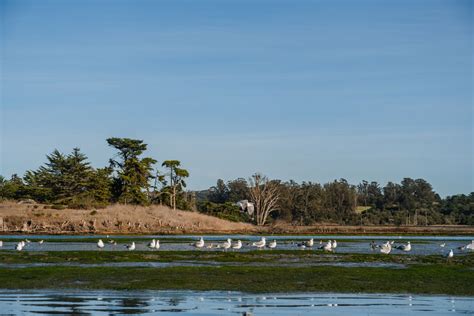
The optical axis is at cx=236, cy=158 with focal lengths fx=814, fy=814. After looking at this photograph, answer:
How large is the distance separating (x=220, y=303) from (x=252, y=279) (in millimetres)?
6915

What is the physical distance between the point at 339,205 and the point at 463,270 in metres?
96.1

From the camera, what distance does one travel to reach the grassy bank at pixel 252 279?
2755 cm

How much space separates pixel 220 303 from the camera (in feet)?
76.3

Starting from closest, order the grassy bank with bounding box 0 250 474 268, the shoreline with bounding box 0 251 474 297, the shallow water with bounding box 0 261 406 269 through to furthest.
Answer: the shoreline with bounding box 0 251 474 297 < the shallow water with bounding box 0 261 406 269 < the grassy bank with bounding box 0 250 474 268

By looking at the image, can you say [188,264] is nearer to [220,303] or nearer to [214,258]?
[214,258]

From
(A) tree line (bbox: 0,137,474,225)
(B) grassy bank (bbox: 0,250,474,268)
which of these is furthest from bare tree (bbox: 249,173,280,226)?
(B) grassy bank (bbox: 0,250,474,268)

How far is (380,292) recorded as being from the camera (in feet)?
88.7

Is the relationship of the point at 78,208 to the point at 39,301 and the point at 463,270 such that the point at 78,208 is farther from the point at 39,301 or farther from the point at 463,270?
the point at 39,301

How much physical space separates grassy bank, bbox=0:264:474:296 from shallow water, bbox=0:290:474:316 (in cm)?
160

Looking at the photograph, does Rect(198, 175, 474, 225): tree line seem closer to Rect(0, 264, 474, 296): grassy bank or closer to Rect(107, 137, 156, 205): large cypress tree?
Rect(107, 137, 156, 205): large cypress tree

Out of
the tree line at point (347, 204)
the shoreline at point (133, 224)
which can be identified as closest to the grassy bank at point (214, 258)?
the shoreline at point (133, 224)

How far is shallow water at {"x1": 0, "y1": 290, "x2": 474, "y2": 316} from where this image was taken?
21.3m

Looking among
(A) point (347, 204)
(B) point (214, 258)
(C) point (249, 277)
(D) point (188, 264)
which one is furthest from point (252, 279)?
(A) point (347, 204)

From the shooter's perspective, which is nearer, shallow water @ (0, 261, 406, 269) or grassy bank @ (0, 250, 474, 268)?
shallow water @ (0, 261, 406, 269)
